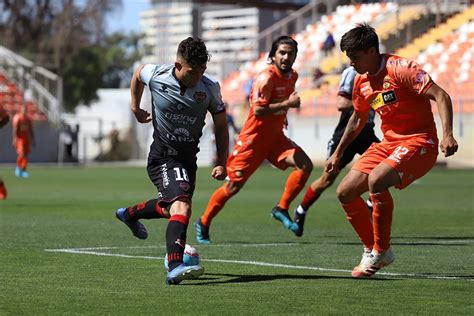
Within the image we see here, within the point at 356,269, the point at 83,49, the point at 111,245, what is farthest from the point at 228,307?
the point at 83,49

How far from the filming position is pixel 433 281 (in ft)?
33.7

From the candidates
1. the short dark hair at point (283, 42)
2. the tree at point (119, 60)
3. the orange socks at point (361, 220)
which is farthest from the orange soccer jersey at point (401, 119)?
the tree at point (119, 60)

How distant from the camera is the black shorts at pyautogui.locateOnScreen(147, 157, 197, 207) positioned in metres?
10.5

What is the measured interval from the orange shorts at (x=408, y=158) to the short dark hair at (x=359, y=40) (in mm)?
868

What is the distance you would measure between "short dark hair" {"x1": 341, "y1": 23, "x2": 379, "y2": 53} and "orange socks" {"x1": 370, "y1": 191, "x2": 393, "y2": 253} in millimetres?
1205

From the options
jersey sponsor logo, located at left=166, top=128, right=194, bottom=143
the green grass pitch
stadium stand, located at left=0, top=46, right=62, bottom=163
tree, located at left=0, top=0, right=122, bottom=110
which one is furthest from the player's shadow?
tree, located at left=0, top=0, right=122, bottom=110

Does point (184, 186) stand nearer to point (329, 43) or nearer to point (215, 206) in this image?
point (215, 206)

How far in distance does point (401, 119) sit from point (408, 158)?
0.35 metres

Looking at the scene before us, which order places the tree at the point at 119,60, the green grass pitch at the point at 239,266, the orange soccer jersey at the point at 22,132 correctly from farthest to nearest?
the tree at the point at 119,60
the orange soccer jersey at the point at 22,132
the green grass pitch at the point at 239,266

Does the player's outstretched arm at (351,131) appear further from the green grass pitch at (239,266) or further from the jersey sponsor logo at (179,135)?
the jersey sponsor logo at (179,135)

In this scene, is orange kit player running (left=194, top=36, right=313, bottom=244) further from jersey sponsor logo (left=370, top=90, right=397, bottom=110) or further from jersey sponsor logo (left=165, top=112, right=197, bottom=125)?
jersey sponsor logo (left=370, top=90, right=397, bottom=110)

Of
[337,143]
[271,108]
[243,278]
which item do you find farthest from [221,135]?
[337,143]

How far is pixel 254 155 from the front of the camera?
49.6 feet

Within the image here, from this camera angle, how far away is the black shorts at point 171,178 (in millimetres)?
10523
